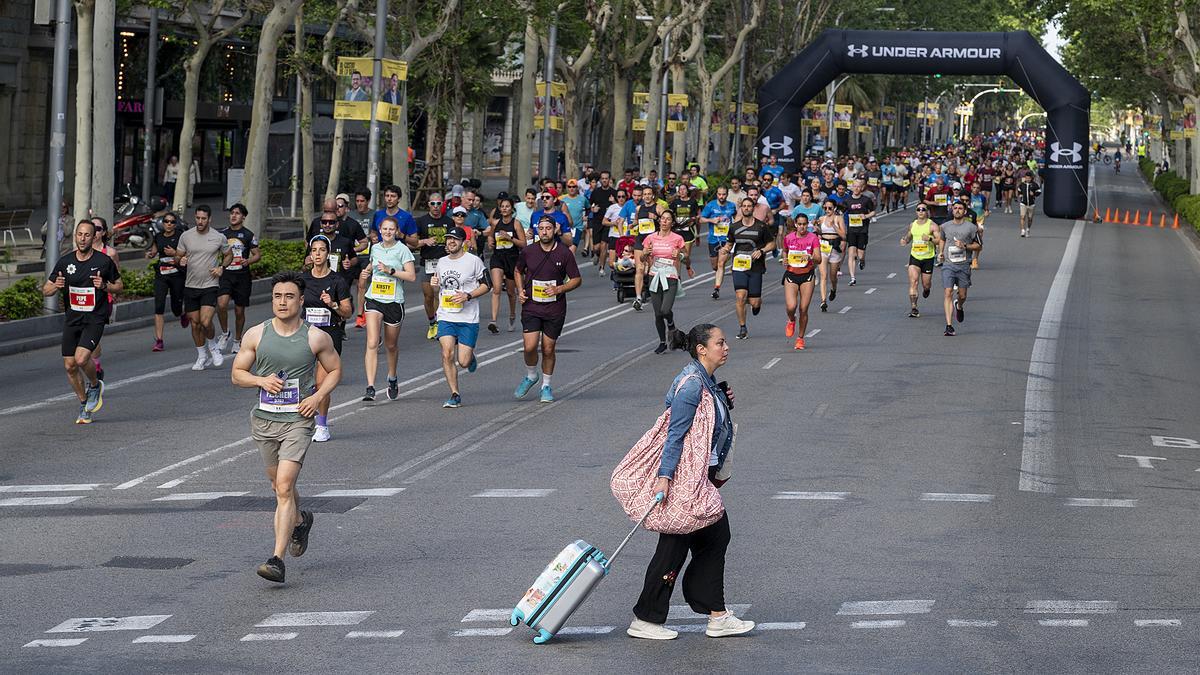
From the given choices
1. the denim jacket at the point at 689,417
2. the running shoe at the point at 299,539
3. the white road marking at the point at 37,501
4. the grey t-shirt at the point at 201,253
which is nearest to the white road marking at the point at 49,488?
the white road marking at the point at 37,501

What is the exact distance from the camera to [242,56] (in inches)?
2212

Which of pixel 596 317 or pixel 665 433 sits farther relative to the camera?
pixel 596 317

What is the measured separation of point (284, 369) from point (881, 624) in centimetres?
341

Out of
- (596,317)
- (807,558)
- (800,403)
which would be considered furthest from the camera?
(596,317)

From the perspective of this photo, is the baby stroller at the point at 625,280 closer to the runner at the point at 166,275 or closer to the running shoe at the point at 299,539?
the runner at the point at 166,275

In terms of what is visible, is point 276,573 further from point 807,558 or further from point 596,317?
point 596,317

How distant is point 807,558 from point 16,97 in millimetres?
37693

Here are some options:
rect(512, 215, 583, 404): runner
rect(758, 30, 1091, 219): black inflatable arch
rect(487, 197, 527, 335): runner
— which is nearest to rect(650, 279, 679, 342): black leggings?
rect(487, 197, 527, 335): runner

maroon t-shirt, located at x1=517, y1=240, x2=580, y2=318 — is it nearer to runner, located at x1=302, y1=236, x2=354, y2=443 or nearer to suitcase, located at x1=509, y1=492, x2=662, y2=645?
runner, located at x1=302, y1=236, x2=354, y2=443

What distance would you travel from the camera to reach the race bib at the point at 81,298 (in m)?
15.7

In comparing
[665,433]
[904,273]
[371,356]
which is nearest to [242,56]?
[904,273]

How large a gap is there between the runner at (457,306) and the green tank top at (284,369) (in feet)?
21.0

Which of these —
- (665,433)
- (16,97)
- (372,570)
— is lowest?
(372,570)

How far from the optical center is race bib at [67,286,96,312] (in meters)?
15.7
